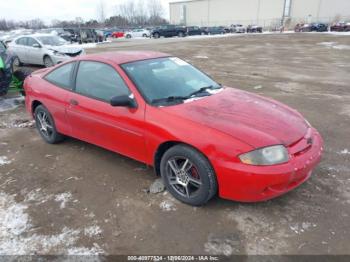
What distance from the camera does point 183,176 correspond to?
335 centimetres

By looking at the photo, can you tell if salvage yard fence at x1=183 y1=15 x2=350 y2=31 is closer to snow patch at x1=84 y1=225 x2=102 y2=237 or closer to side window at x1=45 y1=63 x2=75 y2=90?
side window at x1=45 y1=63 x2=75 y2=90

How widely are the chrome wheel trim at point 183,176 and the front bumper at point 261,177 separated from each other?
0.30 meters

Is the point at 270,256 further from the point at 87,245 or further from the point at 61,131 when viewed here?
the point at 61,131

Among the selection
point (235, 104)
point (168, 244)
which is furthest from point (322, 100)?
point (168, 244)

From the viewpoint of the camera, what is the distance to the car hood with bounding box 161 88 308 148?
3059mm

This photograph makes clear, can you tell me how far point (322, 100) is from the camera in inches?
298

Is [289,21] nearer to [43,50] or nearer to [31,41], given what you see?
[31,41]

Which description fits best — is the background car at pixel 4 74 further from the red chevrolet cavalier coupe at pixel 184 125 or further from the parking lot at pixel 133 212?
the red chevrolet cavalier coupe at pixel 184 125

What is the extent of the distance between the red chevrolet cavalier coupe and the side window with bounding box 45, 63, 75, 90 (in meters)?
0.02

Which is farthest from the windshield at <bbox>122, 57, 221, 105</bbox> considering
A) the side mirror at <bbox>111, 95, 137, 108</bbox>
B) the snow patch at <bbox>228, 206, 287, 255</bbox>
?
the snow patch at <bbox>228, 206, 287, 255</bbox>

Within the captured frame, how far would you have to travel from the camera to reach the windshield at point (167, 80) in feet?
12.2

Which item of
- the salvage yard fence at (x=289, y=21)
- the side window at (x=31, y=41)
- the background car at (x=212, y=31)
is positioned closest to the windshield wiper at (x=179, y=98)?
the side window at (x=31, y=41)

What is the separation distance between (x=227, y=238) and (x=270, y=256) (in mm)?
400

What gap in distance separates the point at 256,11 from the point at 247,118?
8360 centimetres
